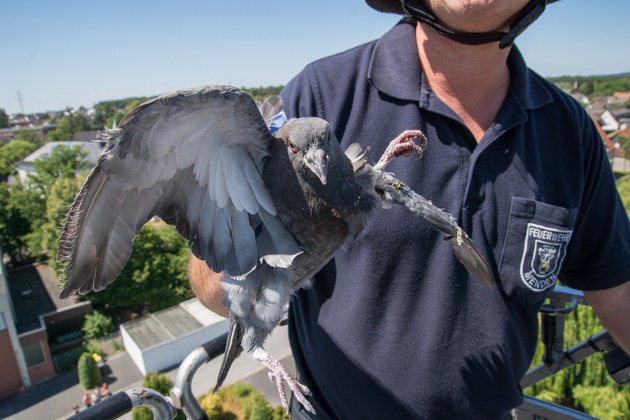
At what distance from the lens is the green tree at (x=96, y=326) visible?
20641mm

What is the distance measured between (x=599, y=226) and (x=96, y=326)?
22.7 metres

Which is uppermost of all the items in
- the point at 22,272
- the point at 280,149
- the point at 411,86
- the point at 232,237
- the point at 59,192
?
the point at 411,86

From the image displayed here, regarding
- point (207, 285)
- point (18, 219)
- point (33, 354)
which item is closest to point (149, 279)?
point (33, 354)

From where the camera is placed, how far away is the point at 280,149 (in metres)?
1.90

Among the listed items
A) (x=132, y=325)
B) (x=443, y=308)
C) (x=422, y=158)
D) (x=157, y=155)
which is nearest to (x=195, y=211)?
(x=157, y=155)

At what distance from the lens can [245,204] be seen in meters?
1.80

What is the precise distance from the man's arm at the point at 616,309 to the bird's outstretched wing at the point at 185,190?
6.47 ft

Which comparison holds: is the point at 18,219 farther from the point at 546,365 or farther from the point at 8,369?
the point at 546,365

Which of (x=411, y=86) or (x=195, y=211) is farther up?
(x=411, y=86)

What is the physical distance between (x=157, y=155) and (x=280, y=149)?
1.73 ft

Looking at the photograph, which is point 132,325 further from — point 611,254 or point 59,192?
point 611,254

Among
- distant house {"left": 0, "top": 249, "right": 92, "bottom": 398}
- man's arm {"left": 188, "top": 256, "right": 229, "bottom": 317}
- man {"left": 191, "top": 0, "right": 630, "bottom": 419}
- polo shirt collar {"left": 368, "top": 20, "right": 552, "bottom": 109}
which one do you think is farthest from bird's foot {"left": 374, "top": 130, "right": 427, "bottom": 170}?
distant house {"left": 0, "top": 249, "right": 92, "bottom": 398}

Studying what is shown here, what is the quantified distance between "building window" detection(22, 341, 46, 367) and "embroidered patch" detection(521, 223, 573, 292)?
2075cm

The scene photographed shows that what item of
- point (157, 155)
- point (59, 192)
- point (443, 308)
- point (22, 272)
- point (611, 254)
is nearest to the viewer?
point (157, 155)
